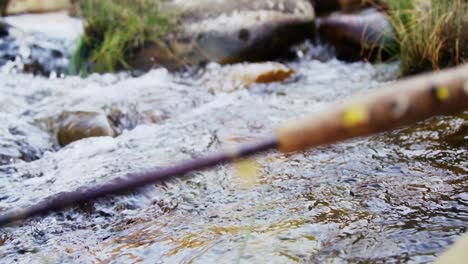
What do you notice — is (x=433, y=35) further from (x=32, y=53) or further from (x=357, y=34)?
(x=32, y=53)

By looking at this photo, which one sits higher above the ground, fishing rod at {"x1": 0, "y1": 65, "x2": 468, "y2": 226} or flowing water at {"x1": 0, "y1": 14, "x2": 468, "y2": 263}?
fishing rod at {"x1": 0, "y1": 65, "x2": 468, "y2": 226}

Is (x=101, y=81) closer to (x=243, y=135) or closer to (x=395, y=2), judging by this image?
(x=243, y=135)

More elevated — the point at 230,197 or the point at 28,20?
the point at 28,20

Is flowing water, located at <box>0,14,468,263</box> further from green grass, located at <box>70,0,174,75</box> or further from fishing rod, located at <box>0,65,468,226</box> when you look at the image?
green grass, located at <box>70,0,174,75</box>

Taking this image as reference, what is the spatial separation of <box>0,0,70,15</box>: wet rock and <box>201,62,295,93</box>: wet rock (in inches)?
177

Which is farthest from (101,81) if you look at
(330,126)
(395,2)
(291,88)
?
(330,126)

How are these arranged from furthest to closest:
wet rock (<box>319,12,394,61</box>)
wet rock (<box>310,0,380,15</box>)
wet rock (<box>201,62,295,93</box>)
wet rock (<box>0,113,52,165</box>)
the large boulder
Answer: wet rock (<box>310,0,380,15</box>) < the large boulder < wet rock (<box>319,12,394,61</box>) < wet rock (<box>201,62,295,93</box>) < wet rock (<box>0,113,52,165</box>)

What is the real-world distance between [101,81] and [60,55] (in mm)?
1092

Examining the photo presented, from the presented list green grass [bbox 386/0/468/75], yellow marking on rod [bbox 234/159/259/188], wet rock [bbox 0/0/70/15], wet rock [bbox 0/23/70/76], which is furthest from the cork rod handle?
wet rock [bbox 0/0/70/15]

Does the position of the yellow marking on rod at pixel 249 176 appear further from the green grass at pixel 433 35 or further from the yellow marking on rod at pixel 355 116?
the green grass at pixel 433 35

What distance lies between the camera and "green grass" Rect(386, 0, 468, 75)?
396 centimetres

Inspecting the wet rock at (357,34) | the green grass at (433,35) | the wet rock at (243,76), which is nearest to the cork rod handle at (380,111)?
the green grass at (433,35)

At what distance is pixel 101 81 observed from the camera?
15.6 ft

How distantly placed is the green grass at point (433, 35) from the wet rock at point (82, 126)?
2.53 m
